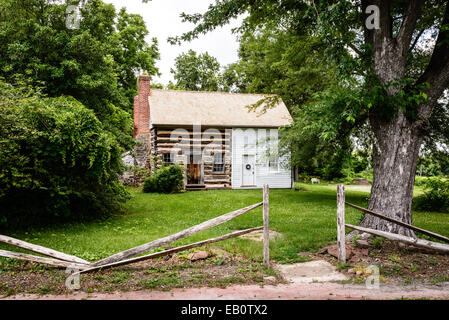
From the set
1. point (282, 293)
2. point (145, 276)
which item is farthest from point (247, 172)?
point (282, 293)

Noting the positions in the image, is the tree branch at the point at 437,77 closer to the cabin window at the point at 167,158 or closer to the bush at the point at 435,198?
the bush at the point at 435,198

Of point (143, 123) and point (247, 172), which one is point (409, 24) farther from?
point (143, 123)

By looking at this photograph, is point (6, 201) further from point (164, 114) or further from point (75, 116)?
point (164, 114)

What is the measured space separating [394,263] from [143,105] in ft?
64.7

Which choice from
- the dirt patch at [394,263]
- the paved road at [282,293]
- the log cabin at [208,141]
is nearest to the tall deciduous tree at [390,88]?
the dirt patch at [394,263]

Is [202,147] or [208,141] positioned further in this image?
[208,141]

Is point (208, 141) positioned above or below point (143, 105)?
below

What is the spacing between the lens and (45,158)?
8.74 m

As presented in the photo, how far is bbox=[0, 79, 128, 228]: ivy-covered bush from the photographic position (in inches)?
306

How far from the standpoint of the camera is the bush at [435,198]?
14.4 metres

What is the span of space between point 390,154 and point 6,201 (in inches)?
372

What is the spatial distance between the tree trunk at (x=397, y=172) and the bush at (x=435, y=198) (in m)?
8.91

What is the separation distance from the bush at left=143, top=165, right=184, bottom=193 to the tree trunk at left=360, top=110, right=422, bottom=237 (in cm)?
1272

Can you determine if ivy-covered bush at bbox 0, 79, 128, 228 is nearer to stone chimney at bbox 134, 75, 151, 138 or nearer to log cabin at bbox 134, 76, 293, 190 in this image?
log cabin at bbox 134, 76, 293, 190
